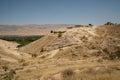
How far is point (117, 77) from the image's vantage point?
10.0 meters

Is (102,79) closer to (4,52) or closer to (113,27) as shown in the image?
(4,52)

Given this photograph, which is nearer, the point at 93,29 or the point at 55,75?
the point at 55,75

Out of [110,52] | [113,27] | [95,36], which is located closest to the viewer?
[110,52]

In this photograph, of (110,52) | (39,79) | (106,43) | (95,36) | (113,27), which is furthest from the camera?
(113,27)

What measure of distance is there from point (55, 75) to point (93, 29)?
19.5 metres

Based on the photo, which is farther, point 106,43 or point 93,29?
point 93,29

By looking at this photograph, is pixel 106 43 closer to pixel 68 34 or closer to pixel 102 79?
pixel 68 34

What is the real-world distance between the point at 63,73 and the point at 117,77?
3924 millimetres

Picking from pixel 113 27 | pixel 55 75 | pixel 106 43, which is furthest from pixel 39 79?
pixel 113 27

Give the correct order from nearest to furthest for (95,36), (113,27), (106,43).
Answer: (106,43) → (95,36) → (113,27)

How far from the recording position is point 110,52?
75.8ft

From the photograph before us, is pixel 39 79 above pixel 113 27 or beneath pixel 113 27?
beneath

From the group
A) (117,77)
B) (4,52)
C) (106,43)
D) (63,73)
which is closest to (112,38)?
(106,43)

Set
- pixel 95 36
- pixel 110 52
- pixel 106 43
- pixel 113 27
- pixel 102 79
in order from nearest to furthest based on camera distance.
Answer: pixel 102 79, pixel 110 52, pixel 106 43, pixel 95 36, pixel 113 27
